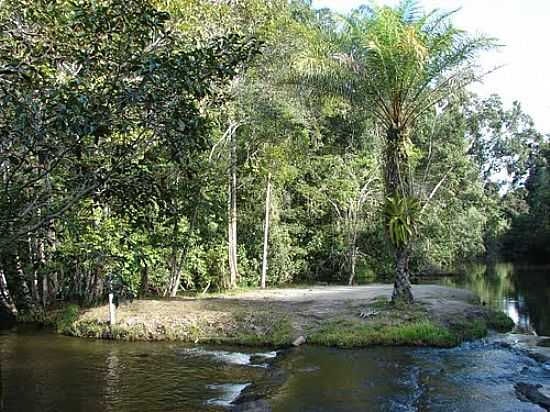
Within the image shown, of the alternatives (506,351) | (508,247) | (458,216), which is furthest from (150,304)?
(508,247)

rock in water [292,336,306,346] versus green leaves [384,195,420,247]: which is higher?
green leaves [384,195,420,247]

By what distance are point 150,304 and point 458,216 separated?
77.9ft

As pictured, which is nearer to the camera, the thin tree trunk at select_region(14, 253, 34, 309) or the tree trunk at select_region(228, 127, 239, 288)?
the thin tree trunk at select_region(14, 253, 34, 309)

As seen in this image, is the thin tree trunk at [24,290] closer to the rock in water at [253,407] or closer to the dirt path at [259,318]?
the dirt path at [259,318]

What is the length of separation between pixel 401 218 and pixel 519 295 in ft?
44.3

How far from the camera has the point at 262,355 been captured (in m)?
12.4

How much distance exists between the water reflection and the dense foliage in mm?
3145

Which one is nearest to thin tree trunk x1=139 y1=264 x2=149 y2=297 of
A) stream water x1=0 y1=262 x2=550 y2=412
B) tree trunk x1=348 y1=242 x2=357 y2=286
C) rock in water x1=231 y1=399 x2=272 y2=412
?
stream water x1=0 y1=262 x2=550 y2=412

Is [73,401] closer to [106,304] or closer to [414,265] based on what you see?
[106,304]

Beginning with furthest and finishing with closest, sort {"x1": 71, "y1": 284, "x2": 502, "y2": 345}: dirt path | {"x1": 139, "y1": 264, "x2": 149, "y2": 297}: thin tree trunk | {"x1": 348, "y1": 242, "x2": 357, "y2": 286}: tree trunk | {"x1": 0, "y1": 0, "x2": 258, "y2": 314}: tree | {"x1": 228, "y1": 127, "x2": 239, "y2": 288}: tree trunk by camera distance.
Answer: {"x1": 348, "y1": 242, "x2": 357, "y2": 286}: tree trunk → {"x1": 228, "y1": 127, "x2": 239, "y2": 288}: tree trunk → {"x1": 139, "y1": 264, "x2": 149, "y2": 297}: thin tree trunk → {"x1": 71, "y1": 284, "x2": 502, "y2": 345}: dirt path → {"x1": 0, "y1": 0, "x2": 258, "y2": 314}: tree

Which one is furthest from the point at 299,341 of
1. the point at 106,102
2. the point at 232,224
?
the point at 232,224

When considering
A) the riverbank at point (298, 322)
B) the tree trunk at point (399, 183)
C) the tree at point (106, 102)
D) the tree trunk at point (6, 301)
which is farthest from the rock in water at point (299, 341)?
the tree trunk at point (6, 301)

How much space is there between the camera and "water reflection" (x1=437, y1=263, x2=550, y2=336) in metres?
17.6

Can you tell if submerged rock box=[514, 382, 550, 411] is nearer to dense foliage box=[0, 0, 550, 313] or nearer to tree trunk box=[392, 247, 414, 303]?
tree trunk box=[392, 247, 414, 303]
